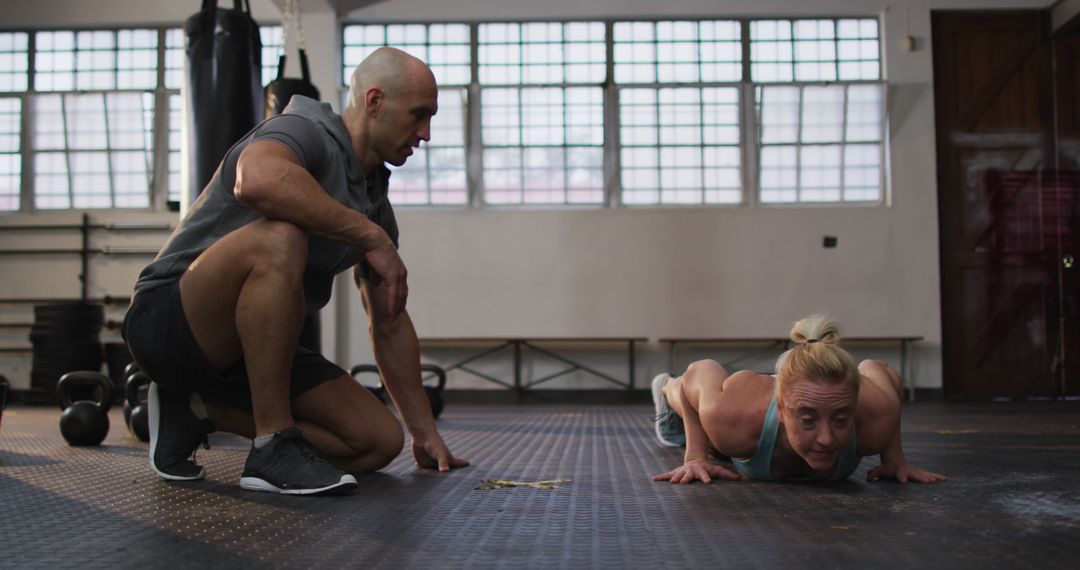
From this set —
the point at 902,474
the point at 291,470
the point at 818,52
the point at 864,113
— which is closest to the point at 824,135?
the point at 864,113

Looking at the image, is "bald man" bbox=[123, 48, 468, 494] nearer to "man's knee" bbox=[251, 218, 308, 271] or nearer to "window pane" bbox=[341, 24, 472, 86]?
"man's knee" bbox=[251, 218, 308, 271]

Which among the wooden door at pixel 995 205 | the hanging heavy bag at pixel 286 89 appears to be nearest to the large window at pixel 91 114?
the hanging heavy bag at pixel 286 89

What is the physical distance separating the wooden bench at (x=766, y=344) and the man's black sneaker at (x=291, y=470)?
6.34 m

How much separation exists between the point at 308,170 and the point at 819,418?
1182 mm

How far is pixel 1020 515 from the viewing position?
163cm

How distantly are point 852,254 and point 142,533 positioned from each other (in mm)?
7495

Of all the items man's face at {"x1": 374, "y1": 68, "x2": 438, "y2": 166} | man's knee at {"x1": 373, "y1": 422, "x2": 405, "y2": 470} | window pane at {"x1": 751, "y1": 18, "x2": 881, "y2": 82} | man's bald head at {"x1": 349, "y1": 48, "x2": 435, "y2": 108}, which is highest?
window pane at {"x1": 751, "y1": 18, "x2": 881, "y2": 82}

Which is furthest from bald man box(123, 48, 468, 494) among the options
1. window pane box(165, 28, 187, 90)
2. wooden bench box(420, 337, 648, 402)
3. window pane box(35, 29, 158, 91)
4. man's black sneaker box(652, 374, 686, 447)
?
window pane box(35, 29, 158, 91)

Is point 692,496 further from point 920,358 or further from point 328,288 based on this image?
point 920,358

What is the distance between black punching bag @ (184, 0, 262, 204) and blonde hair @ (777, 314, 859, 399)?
2.66m

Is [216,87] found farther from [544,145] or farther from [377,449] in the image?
[544,145]

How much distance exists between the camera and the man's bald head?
6.66ft

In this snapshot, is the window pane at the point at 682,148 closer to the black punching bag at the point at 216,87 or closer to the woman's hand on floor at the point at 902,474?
the black punching bag at the point at 216,87

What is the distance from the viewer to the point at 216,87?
12.8 feet
